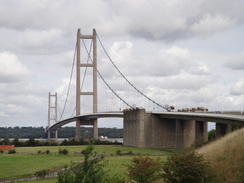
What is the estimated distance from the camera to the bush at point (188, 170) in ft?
125

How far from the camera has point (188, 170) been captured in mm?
38031

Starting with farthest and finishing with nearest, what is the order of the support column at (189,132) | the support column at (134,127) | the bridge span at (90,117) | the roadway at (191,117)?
the bridge span at (90,117)
the support column at (134,127)
the support column at (189,132)
the roadway at (191,117)

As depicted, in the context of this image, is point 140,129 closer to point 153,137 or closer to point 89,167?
point 153,137

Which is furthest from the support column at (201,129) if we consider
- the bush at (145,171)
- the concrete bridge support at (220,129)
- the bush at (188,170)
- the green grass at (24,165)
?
the bush at (188,170)

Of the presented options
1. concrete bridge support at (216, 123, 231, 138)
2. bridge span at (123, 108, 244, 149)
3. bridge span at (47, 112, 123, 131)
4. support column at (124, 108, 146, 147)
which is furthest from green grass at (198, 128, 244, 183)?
bridge span at (47, 112, 123, 131)

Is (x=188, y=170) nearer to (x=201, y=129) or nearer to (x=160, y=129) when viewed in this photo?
(x=201, y=129)

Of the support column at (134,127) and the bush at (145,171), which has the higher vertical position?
the support column at (134,127)

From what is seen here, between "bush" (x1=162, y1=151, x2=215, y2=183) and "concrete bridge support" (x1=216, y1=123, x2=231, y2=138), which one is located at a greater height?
"concrete bridge support" (x1=216, y1=123, x2=231, y2=138)

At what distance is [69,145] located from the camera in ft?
399

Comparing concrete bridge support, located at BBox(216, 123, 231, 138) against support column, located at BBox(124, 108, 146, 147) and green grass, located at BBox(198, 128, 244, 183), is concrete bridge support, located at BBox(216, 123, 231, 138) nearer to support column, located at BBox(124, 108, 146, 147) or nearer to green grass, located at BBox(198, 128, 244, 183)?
support column, located at BBox(124, 108, 146, 147)

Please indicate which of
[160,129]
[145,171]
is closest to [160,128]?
[160,129]

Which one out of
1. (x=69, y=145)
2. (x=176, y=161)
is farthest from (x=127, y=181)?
(x=69, y=145)

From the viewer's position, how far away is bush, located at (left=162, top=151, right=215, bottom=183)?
3800 cm

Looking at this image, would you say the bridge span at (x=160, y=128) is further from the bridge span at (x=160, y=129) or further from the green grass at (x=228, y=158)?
the green grass at (x=228, y=158)
